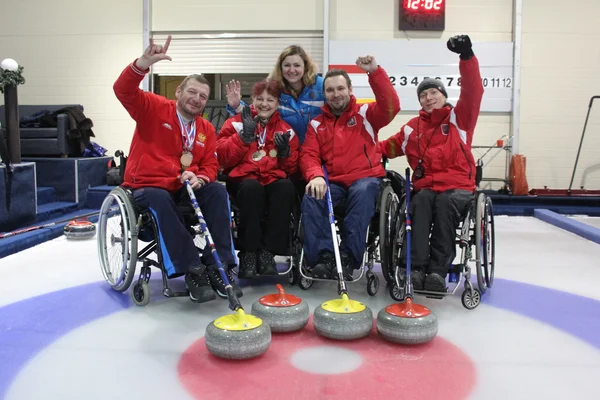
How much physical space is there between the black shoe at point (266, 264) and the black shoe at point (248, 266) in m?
0.03

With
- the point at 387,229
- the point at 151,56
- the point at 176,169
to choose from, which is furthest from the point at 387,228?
the point at 151,56

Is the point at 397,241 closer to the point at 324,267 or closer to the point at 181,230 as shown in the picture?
the point at 324,267

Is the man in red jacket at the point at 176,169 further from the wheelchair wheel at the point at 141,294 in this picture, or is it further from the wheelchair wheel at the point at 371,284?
the wheelchair wheel at the point at 371,284

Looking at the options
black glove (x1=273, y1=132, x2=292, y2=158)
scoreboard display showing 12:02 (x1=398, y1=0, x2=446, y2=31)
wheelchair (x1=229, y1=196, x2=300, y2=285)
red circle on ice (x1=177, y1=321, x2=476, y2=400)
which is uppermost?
Result: scoreboard display showing 12:02 (x1=398, y1=0, x2=446, y2=31)

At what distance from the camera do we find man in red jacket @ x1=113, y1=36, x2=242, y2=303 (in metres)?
2.16

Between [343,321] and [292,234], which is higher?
[292,234]

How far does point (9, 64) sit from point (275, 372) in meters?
3.80

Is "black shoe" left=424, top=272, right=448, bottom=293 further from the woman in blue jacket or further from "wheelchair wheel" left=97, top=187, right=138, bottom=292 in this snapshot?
"wheelchair wheel" left=97, top=187, right=138, bottom=292

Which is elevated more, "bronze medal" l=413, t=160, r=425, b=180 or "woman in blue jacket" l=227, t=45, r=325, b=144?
"woman in blue jacket" l=227, t=45, r=325, b=144

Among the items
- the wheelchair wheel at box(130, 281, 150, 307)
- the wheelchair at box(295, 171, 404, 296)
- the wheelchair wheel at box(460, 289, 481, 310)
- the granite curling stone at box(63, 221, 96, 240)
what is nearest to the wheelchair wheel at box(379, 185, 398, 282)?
the wheelchair at box(295, 171, 404, 296)

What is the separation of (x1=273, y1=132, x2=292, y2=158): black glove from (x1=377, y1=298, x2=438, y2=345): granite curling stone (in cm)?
103

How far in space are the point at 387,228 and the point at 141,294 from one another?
1.11m

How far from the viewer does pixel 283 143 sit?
2498 millimetres

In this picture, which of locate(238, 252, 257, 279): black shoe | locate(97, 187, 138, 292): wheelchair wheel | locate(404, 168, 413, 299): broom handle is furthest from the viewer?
locate(238, 252, 257, 279): black shoe
